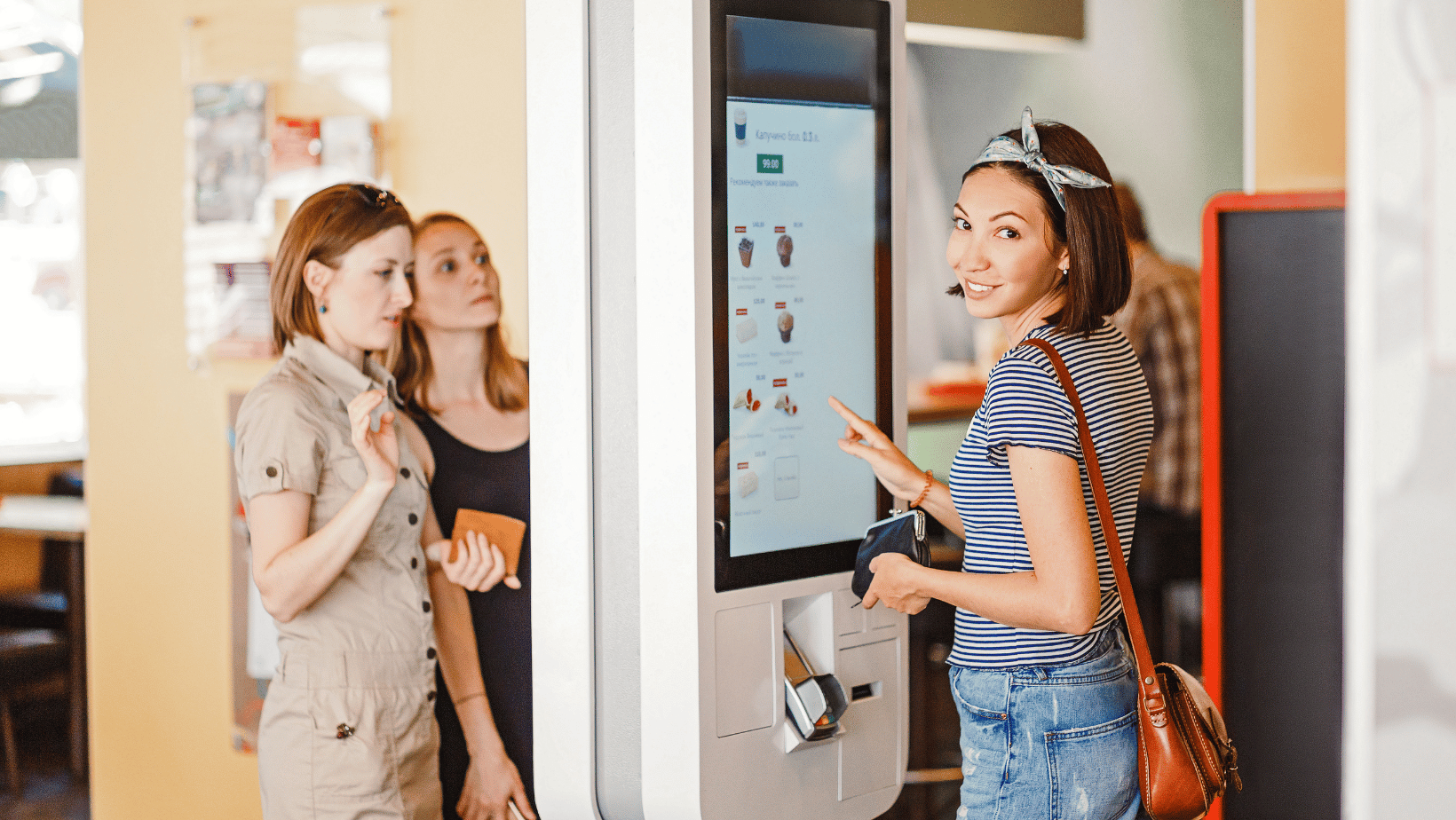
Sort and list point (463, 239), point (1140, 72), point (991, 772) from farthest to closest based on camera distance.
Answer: point (1140, 72) < point (463, 239) < point (991, 772)

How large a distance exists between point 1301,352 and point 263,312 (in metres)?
2.28

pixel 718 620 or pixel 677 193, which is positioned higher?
pixel 677 193

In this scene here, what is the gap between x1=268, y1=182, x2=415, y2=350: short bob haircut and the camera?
7.11 feet

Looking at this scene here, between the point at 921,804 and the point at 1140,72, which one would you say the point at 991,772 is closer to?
the point at 921,804

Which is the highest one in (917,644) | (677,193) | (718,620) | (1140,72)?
(1140,72)

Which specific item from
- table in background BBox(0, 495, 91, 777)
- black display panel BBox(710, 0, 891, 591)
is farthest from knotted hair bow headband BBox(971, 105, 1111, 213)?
table in background BBox(0, 495, 91, 777)

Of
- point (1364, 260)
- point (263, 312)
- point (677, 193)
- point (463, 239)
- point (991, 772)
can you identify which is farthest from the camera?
point (263, 312)

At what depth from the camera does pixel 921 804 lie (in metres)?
3.67

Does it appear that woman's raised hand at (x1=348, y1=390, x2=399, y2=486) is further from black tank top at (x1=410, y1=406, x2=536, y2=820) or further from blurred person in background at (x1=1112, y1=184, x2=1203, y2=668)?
blurred person in background at (x1=1112, y1=184, x2=1203, y2=668)

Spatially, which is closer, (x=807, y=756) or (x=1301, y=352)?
(x=807, y=756)

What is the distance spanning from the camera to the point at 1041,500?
135 centimetres

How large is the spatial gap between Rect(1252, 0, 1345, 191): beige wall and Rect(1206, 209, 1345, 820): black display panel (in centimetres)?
109

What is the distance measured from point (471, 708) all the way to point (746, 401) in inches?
56.2

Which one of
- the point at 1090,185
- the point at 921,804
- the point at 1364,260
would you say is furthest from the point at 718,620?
the point at 921,804
